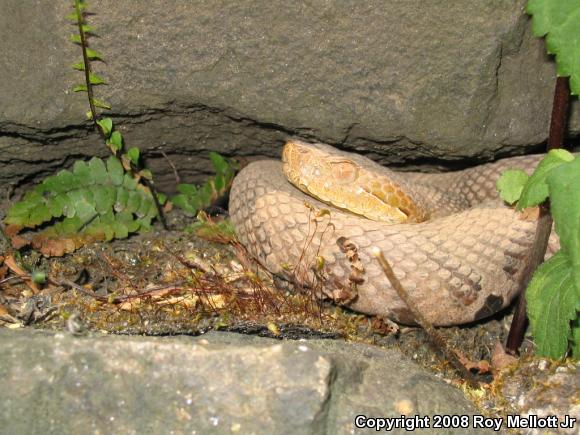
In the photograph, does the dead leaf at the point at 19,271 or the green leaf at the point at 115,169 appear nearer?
the dead leaf at the point at 19,271

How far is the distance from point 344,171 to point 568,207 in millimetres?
1671

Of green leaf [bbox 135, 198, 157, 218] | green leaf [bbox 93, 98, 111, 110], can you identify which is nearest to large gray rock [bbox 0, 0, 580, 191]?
green leaf [bbox 93, 98, 111, 110]

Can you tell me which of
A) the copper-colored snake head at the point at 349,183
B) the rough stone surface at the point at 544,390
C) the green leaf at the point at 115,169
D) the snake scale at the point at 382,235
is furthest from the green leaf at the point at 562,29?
the green leaf at the point at 115,169

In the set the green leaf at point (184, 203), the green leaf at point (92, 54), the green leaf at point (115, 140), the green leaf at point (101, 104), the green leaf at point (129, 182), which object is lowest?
the green leaf at point (184, 203)

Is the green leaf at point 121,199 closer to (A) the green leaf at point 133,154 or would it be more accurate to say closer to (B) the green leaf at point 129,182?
(B) the green leaf at point 129,182

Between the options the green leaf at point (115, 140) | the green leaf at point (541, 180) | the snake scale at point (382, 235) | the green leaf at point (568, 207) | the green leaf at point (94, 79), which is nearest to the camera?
the green leaf at point (568, 207)

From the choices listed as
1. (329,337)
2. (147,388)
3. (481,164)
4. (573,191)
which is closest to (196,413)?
(147,388)

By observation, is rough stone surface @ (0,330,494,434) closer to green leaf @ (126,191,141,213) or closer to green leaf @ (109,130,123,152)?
green leaf @ (109,130,123,152)

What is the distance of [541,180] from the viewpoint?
2.85 m

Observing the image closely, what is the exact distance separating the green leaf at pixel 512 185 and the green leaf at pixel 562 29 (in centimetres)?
48

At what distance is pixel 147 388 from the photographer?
2.42 m

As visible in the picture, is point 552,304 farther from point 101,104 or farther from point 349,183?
point 101,104

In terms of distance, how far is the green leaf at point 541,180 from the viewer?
285cm

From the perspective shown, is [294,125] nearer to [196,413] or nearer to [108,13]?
[108,13]
